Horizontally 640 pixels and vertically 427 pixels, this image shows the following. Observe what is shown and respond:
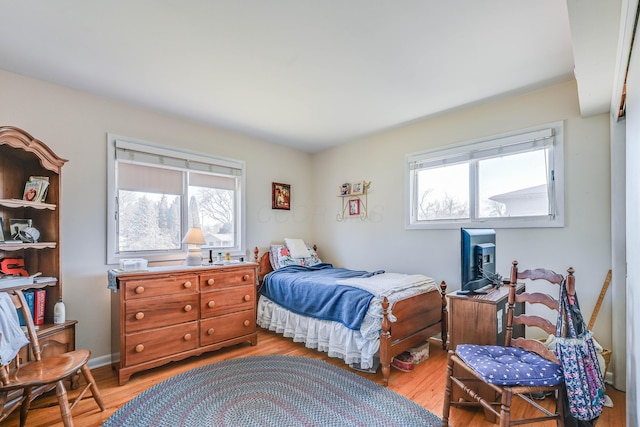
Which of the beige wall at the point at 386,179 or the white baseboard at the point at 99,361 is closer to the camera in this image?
the beige wall at the point at 386,179

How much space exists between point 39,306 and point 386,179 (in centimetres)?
357

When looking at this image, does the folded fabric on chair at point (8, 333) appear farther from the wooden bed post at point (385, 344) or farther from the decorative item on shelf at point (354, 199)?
the decorative item on shelf at point (354, 199)

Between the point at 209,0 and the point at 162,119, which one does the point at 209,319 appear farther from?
the point at 209,0

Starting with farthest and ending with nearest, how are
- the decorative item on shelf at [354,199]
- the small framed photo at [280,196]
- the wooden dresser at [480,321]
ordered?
the small framed photo at [280,196], the decorative item on shelf at [354,199], the wooden dresser at [480,321]

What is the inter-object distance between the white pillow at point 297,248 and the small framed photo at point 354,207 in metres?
0.83

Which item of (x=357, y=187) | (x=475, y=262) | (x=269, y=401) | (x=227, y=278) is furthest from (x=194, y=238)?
(x=475, y=262)

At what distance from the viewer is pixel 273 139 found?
162 inches

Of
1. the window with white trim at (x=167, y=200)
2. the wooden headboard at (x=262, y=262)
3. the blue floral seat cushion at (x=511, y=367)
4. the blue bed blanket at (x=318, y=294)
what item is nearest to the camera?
the blue floral seat cushion at (x=511, y=367)

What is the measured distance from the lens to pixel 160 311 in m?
2.58

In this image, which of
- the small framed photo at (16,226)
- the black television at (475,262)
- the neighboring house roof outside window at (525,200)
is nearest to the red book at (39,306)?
the small framed photo at (16,226)

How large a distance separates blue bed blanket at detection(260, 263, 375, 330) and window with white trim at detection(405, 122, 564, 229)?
1168mm

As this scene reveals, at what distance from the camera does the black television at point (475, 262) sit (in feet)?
6.65

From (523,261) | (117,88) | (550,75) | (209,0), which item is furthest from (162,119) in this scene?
(523,261)

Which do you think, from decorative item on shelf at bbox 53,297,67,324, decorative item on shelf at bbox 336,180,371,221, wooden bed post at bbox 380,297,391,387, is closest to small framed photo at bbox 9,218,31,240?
decorative item on shelf at bbox 53,297,67,324
